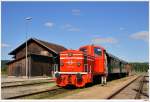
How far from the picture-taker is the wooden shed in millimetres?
46125

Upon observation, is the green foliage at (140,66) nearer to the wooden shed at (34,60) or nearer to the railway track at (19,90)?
the wooden shed at (34,60)

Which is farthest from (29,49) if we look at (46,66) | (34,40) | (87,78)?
(87,78)

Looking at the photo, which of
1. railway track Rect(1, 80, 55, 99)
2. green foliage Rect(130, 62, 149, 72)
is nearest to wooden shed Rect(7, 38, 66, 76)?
railway track Rect(1, 80, 55, 99)

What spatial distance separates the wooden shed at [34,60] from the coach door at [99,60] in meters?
19.7

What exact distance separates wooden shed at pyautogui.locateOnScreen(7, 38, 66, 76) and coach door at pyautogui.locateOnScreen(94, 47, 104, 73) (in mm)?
19698

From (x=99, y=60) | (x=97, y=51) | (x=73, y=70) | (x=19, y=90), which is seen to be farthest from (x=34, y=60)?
(x=19, y=90)

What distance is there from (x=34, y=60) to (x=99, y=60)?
24.1 m

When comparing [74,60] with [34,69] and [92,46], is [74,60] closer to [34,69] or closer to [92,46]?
[92,46]

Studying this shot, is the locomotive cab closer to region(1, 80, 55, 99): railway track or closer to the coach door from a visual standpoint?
region(1, 80, 55, 99): railway track

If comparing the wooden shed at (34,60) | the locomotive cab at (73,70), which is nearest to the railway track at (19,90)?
the locomotive cab at (73,70)

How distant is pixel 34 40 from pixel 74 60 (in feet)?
112

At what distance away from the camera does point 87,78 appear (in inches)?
779

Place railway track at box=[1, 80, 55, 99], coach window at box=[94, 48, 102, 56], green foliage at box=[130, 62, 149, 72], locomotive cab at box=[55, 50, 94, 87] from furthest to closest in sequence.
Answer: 1. green foliage at box=[130, 62, 149, 72]
2. coach window at box=[94, 48, 102, 56]
3. locomotive cab at box=[55, 50, 94, 87]
4. railway track at box=[1, 80, 55, 99]

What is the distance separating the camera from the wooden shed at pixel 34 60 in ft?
151
